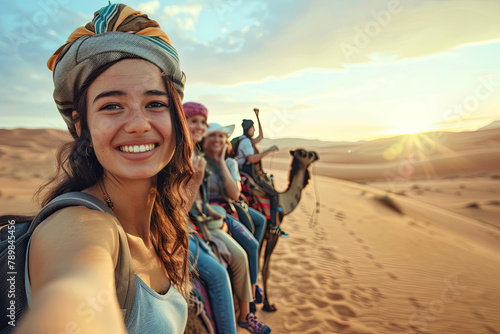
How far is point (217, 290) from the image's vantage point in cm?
231

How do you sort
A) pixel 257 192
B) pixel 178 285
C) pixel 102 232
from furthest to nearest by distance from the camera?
pixel 257 192 → pixel 178 285 → pixel 102 232

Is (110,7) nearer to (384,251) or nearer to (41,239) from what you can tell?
(41,239)

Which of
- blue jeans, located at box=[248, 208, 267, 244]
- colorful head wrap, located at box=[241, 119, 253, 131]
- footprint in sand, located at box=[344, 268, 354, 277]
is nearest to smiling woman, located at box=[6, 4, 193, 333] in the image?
blue jeans, located at box=[248, 208, 267, 244]

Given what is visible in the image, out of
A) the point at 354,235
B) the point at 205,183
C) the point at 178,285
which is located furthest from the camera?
the point at 354,235

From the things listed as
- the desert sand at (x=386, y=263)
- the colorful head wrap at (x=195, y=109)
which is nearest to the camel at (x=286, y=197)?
the desert sand at (x=386, y=263)

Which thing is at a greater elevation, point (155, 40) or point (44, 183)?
point (155, 40)

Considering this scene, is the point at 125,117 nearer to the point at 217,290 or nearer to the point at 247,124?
the point at 217,290

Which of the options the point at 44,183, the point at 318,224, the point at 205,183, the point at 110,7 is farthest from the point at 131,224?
the point at 318,224

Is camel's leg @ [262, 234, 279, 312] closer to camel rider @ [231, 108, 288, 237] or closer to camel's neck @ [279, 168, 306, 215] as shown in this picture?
camel rider @ [231, 108, 288, 237]

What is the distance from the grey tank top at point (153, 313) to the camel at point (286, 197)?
3.70 m

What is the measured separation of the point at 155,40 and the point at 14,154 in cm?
3341

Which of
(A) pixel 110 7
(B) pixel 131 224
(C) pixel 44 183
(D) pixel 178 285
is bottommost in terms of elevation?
(D) pixel 178 285

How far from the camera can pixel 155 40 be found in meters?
1.09

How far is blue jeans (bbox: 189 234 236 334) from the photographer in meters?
2.29
